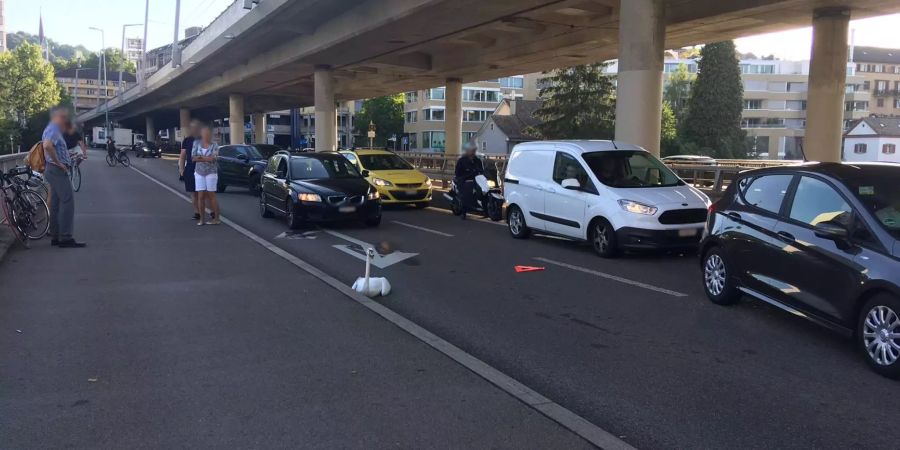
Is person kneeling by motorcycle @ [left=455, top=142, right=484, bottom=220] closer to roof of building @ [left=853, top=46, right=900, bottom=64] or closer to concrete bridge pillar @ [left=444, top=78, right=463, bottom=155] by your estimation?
concrete bridge pillar @ [left=444, top=78, right=463, bottom=155]

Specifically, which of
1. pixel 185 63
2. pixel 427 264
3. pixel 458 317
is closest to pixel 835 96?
pixel 427 264

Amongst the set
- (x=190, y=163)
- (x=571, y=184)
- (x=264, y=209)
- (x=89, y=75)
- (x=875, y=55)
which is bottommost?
(x=264, y=209)

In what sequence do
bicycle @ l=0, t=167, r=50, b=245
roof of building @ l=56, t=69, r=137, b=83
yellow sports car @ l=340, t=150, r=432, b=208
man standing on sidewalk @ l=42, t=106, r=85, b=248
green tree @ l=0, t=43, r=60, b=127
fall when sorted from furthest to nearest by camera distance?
roof of building @ l=56, t=69, r=137, b=83, green tree @ l=0, t=43, r=60, b=127, yellow sports car @ l=340, t=150, r=432, b=208, bicycle @ l=0, t=167, r=50, b=245, man standing on sidewalk @ l=42, t=106, r=85, b=248

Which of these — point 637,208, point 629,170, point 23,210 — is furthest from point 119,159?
point 637,208

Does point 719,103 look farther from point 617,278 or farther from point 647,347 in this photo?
point 647,347

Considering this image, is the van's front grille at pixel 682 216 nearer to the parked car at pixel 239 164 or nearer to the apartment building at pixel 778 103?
the parked car at pixel 239 164

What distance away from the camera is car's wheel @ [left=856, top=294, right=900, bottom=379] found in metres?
5.40

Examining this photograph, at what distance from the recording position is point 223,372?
5.52 m

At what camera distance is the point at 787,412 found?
4816mm

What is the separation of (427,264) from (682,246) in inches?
156

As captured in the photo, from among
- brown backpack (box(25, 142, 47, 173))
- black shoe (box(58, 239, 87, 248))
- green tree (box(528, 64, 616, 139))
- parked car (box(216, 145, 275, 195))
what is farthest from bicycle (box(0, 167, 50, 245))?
green tree (box(528, 64, 616, 139))

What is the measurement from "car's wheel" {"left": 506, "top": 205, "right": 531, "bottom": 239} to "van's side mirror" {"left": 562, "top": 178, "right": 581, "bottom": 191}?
1.65 metres

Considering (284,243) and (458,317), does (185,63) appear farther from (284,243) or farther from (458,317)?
(458,317)

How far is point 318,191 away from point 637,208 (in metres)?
6.40
